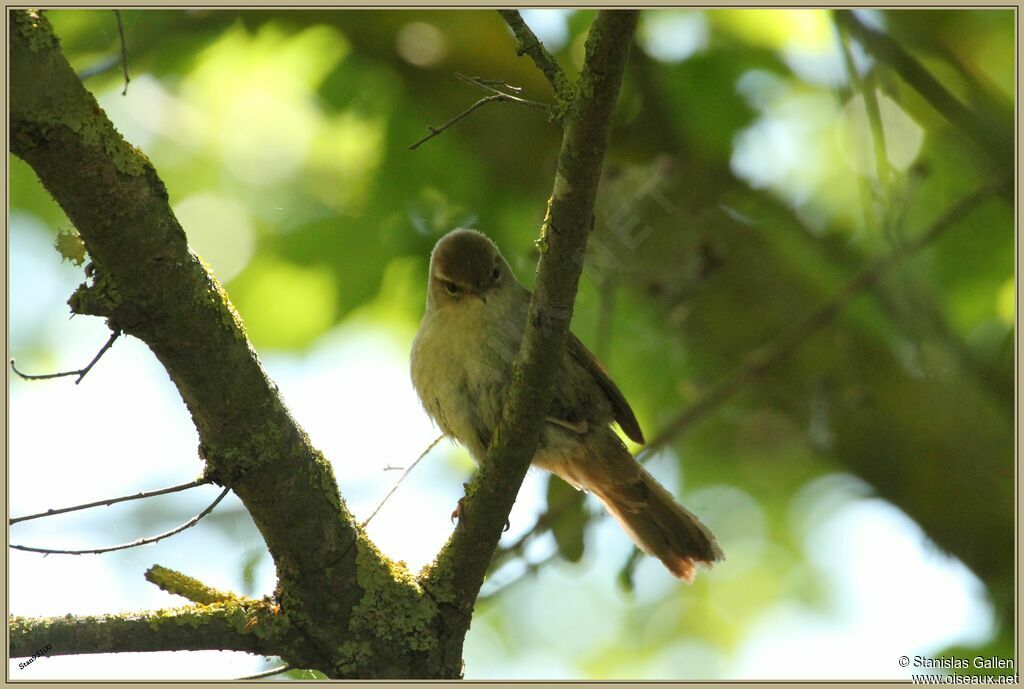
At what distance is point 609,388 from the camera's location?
4.63 metres

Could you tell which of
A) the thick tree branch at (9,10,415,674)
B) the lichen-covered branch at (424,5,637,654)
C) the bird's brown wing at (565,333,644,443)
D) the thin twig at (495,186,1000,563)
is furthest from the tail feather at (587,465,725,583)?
the thick tree branch at (9,10,415,674)

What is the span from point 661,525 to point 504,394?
4.78 feet

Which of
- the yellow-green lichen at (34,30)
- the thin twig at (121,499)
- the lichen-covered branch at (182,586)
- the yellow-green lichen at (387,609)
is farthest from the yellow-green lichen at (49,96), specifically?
the yellow-green lichen at (387,609)

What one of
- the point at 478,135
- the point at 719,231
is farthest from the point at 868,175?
the point at 478,135

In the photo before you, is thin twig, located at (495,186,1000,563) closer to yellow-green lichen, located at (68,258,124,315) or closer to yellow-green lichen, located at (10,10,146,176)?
yellow-green lichen, located at (68,258,124,315)

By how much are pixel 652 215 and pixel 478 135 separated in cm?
122

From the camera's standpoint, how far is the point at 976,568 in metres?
5.52

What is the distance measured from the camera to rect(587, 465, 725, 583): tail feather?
507 centimetres

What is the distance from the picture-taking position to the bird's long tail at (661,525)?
5.05 m

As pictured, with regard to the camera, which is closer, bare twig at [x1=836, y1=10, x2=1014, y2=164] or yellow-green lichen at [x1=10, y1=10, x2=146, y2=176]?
yellow-green lichen at [x1=10, y1=10, x2=146, y2=176]

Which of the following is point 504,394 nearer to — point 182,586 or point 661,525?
point 661,525

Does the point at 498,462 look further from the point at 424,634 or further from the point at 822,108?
the point at 822,108

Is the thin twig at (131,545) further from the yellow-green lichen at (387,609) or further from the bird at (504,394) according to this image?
the bird at (504,394)

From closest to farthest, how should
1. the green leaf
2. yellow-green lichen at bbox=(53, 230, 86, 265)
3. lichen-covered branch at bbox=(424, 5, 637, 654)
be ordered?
lichen-covered branch at bbox=(424, 5, 637, 654)
yellow-green lichen at bbox=(53, 230, 86, 265)
the green leaf
